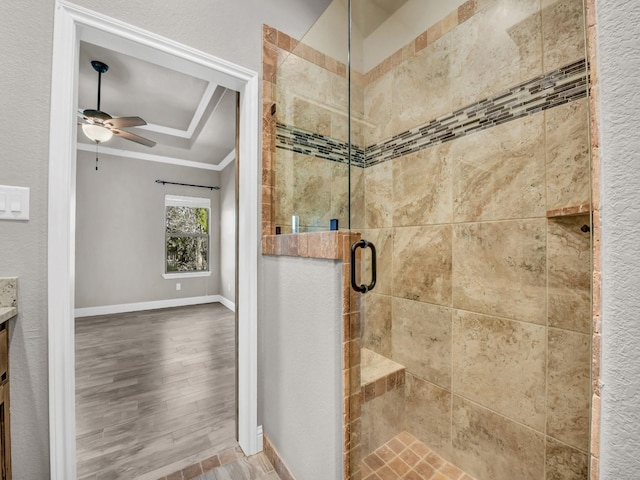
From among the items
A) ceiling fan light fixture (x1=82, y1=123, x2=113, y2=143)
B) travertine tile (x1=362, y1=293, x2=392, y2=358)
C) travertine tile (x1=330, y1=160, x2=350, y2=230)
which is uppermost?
ceiling fan light fixture (x1=82, y1=123, x2=113, y2=143)

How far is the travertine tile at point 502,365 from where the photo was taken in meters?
1.22

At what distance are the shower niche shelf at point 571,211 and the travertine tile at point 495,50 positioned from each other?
639mm

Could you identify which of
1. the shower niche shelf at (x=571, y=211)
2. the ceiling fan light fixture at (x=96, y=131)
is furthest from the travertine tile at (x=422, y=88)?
the ceiling fan light fixture at (x=96, y=131)

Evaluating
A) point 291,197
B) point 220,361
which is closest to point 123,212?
point 220,361

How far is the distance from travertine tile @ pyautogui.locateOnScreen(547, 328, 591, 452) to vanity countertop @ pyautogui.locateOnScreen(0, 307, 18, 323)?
216 cm

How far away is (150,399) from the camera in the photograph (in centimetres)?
211

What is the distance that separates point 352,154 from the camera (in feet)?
5.06

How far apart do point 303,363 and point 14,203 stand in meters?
1.37

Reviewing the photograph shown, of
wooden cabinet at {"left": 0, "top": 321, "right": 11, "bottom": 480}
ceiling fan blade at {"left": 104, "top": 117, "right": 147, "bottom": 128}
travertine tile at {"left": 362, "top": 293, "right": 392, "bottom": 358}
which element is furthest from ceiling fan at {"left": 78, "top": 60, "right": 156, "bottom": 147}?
travertine tile at {"left": 362, "top": 293, "right": 392, "bottom": 358}

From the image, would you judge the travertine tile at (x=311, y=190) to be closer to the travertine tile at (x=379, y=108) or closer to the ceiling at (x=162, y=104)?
the travertine tile at (x=379, y=108)

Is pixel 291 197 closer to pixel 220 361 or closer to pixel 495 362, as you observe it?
pixel 495 362

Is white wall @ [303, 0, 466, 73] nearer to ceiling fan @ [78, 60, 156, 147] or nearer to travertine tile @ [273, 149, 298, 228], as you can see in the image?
travertine tile @ [273, 149, 298, 228]

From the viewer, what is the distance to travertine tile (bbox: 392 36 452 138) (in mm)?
1587

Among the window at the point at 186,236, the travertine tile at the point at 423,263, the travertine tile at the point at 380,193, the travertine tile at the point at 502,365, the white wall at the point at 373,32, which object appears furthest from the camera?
the window at the point at 186,236
